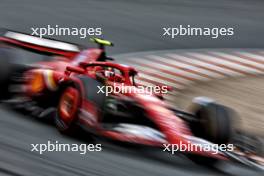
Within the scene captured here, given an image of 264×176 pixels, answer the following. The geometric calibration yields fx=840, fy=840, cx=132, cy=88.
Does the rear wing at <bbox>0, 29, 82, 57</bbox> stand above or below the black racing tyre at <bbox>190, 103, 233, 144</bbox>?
above

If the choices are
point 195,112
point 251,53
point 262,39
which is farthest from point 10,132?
point 262,39

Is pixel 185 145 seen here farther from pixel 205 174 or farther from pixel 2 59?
pixel 2 59

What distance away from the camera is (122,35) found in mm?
12031

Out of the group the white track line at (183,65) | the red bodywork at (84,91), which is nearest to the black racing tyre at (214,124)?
the red bodywork at (84,91)

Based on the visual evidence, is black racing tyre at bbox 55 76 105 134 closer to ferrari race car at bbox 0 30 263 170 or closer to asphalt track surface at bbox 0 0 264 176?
ferrari race car at bbox 0 30 263 170

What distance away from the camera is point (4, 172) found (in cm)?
549

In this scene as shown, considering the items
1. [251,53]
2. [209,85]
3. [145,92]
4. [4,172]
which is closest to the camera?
[4,172]

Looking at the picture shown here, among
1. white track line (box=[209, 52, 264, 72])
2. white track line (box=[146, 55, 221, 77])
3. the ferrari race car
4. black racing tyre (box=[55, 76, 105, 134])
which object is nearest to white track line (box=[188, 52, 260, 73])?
white track line (box=[209, 52, 264, 72])

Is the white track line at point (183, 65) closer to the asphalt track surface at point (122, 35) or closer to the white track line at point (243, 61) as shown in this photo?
the asphalt track surface at point (122, 35)

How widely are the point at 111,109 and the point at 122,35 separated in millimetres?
5212

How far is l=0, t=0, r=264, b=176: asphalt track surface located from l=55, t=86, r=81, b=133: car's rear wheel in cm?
9

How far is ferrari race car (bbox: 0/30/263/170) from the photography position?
6504 millimetres

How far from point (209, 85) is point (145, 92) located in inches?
121

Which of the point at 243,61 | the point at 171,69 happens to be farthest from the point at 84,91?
the point at 243,61
